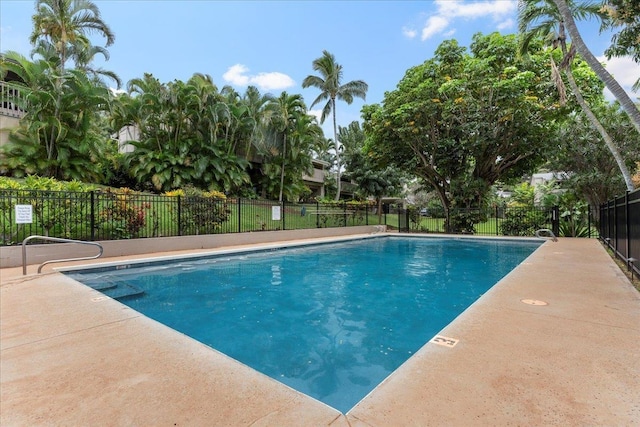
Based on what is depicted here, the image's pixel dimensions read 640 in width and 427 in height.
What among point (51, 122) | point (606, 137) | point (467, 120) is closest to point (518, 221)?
point (467, 120)

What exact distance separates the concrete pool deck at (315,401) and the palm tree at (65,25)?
1722 centimetres

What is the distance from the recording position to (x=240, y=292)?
632cm

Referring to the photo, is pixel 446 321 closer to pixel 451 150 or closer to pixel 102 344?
pixel 102 344

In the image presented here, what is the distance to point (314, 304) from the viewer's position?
5.68 meters

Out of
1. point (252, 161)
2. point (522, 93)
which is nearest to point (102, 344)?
point (522, 93)

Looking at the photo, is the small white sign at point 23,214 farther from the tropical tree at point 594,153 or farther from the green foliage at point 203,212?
the tropical tree at point 594,153

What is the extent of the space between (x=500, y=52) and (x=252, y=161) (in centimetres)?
1686

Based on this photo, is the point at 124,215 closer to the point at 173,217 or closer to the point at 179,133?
the point at 173,217

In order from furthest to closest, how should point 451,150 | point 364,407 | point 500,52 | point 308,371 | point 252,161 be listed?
point 252,161
point 451,150
point 500,52
point 308,371
point 364,407

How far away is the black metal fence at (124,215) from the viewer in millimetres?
7938

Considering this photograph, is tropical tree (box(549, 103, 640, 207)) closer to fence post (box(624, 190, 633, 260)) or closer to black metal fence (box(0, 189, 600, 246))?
black metal fence (box(0, 189, 600, 246))

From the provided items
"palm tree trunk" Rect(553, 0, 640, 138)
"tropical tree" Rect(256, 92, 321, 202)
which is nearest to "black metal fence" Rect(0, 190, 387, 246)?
"tropical tree" Rect(256, 92, 321, 202)

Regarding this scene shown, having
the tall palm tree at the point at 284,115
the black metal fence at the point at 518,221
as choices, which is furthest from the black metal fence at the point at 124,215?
the black metal fence at the point at 518,221

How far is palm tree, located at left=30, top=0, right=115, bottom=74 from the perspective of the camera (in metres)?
15.7
